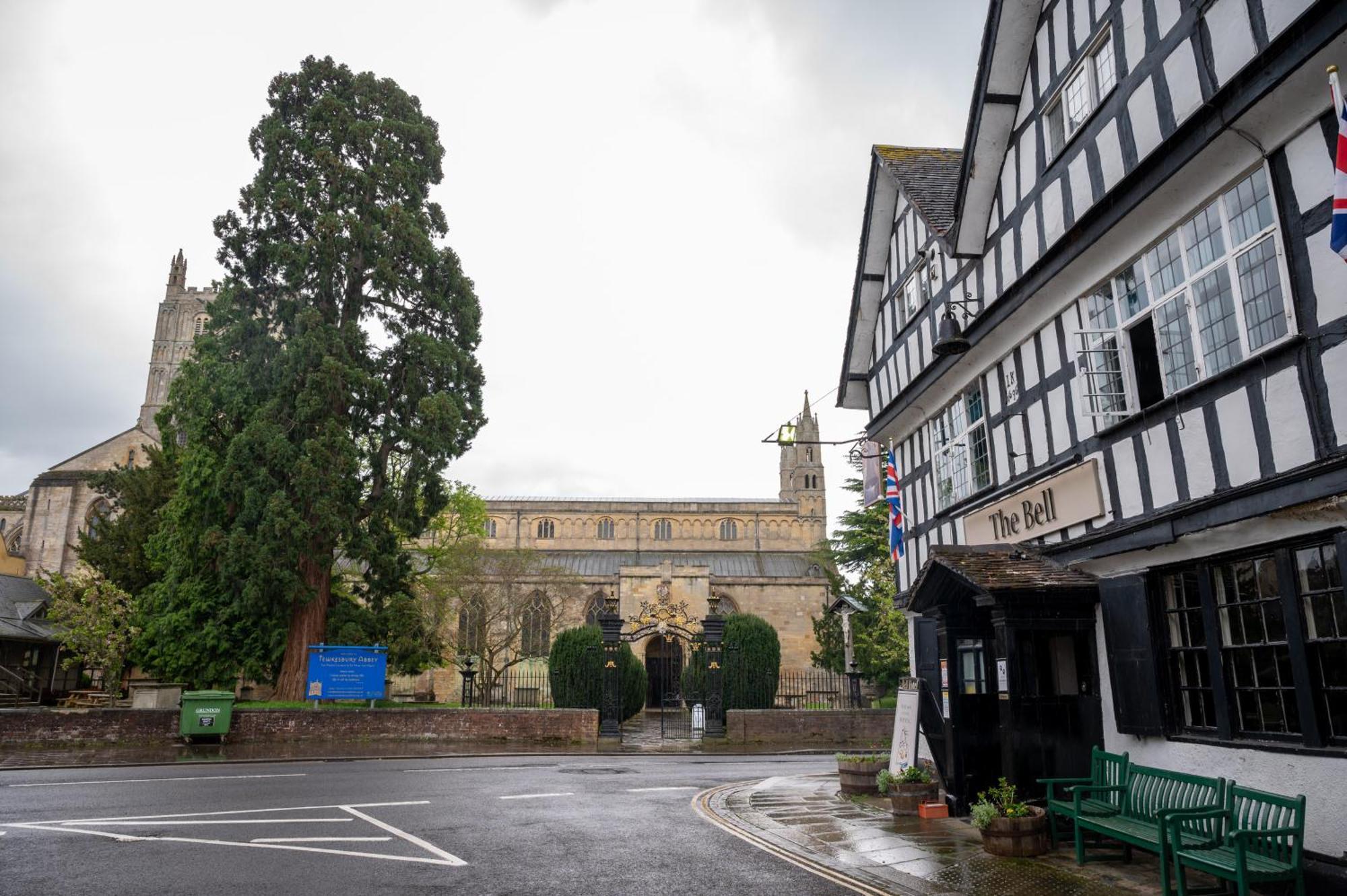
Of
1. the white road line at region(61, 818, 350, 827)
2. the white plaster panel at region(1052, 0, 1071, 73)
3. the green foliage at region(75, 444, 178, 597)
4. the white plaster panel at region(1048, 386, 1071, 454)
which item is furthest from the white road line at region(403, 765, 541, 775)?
the green foliage at region(75, 444, 178, 597)

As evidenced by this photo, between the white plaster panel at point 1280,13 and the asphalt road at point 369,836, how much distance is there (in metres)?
7.52

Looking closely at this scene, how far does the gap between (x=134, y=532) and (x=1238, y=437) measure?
34908 mm

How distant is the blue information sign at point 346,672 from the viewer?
21.7 metres

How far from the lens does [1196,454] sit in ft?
25.4

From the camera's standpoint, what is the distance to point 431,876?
7090 millimetres

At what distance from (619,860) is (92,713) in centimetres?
1795

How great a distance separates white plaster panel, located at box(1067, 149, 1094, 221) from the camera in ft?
30.5

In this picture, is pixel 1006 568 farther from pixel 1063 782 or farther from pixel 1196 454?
pixel 1196 454

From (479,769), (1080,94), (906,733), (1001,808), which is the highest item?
(1080,94)

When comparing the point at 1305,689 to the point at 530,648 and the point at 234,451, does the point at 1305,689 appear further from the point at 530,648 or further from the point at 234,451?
the point at 530,648

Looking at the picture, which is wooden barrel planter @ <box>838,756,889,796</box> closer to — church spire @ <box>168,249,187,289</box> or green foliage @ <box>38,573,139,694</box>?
green foliage @ <box>38,573,139,694</box>

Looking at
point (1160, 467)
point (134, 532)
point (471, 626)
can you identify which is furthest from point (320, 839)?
point (471, 626)

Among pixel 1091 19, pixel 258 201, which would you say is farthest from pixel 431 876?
pixel 258 201

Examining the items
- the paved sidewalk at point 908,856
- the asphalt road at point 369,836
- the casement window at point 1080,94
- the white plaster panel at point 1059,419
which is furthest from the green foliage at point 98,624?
the casement window at point 1080,94
